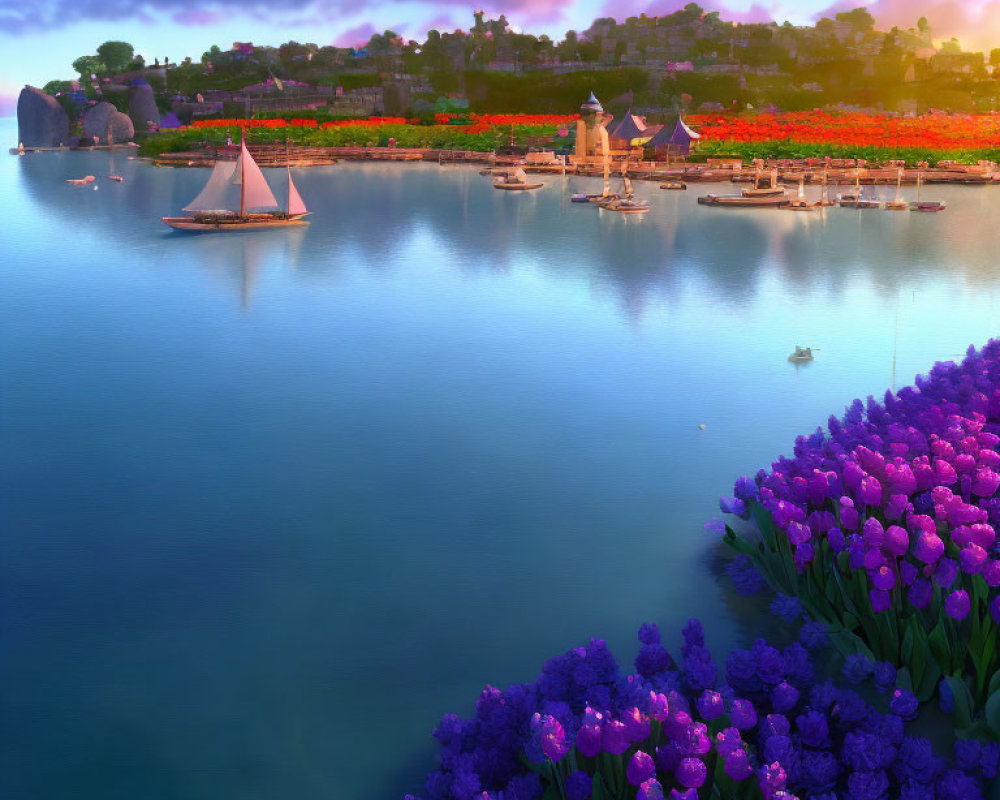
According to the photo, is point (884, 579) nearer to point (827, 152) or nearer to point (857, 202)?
point (857, 202)

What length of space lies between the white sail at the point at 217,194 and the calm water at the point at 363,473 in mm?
8354

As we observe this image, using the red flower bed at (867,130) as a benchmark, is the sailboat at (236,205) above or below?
below

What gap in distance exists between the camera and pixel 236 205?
34906 millimetres

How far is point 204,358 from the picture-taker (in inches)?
658

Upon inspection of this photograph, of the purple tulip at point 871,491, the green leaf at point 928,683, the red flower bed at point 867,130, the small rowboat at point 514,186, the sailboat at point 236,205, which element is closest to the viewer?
the green leaf at point 928,683

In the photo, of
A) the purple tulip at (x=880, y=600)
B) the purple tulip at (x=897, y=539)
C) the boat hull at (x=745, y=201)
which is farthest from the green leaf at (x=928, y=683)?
the boat hull at (x=745, y=201)

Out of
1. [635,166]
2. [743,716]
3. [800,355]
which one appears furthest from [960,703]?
[635,166]

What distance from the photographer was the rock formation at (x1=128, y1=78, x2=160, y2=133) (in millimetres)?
95438

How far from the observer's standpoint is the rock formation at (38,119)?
285ft

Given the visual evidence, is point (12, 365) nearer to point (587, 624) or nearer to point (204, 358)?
point (204, 358)

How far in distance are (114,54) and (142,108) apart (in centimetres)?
3775

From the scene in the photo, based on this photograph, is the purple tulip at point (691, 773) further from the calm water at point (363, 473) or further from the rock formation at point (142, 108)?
the rock formation at point (142, 108)

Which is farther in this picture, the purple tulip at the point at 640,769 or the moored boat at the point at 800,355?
the moored boat at the point at 800,355

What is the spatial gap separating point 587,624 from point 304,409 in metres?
6.81
